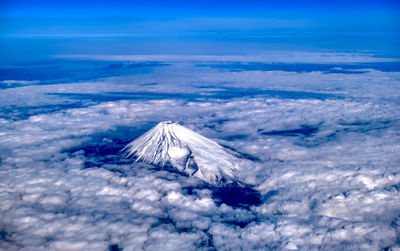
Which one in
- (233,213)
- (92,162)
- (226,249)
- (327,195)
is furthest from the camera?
(92,162)

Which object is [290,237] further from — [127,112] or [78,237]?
[127,112]

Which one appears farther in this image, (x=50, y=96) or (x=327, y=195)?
(x=50, y=96)

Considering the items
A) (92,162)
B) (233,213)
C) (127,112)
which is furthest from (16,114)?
(233,213)

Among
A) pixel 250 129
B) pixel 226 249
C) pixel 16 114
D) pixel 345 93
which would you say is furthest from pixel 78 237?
pixel 345 93

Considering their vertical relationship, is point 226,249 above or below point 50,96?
below

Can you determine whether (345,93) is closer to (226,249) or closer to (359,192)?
(359,192)

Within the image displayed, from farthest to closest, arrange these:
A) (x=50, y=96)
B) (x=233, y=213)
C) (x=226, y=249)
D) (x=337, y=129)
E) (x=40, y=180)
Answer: (x=50, y=96)
(x=337, y=129)
(x=40, y=180)
(x=233, y=213)
(x=226, y=249)
